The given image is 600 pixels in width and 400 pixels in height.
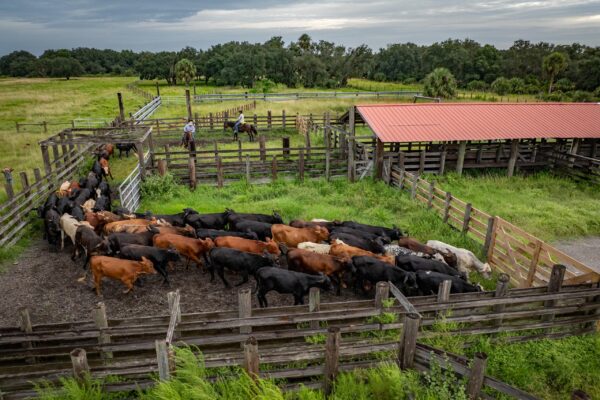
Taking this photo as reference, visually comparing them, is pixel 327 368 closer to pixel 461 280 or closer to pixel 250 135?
pixel 461 280

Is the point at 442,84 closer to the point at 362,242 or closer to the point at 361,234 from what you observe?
the point at 361,234

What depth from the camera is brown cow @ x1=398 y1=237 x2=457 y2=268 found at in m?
9.48

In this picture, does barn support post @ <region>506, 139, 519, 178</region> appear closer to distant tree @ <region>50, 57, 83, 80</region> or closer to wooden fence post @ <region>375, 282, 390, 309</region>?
wooden fence post @ <region>375, 282, 390, 309</region>

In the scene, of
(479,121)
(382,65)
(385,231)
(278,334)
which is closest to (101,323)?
(278,334)

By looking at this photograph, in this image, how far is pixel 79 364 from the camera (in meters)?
4.82

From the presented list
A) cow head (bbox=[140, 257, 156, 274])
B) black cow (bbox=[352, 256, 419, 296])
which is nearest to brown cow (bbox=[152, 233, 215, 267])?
cow head (bbox=[140, 257, 156, 274])

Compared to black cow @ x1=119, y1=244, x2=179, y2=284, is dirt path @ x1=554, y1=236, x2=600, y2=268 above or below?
below

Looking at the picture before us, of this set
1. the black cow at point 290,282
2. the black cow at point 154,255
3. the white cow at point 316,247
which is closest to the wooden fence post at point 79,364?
the black cow at point 290,282

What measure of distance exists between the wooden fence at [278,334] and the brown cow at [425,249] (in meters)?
2.33

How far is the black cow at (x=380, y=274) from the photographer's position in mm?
8188

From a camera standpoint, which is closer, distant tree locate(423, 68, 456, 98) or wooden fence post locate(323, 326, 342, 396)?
wooden fence post locate(323, 326, 342, 396)

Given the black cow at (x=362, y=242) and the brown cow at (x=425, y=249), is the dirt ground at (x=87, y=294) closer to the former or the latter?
the black cow at (x=362, y=242)

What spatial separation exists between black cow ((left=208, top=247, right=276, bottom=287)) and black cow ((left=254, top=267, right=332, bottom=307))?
2.51ft

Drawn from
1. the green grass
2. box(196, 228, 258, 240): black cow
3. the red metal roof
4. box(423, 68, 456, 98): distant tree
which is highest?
box(423, 68, 456, 98): distant tree
